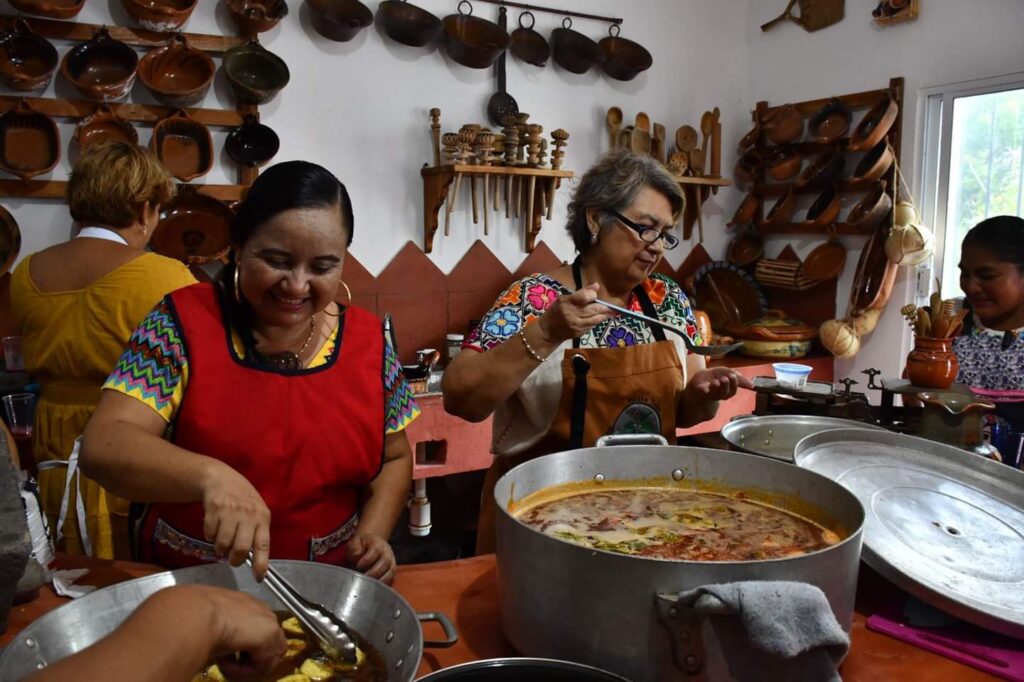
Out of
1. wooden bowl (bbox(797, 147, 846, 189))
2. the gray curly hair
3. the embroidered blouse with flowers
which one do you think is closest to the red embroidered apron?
the embroidered blouse with flowers

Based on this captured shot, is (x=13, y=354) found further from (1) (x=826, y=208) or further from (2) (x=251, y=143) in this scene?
(1) (x=826, y=208)

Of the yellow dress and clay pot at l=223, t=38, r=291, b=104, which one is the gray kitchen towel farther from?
clay pot at l=223, t=38, r=291, b=104

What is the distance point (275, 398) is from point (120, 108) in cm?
245

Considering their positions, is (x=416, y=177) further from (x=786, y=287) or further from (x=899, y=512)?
(x=899, y=512)

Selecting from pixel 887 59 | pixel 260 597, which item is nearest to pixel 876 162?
pixel 887 59

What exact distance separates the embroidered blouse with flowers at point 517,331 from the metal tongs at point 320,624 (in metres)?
1.01

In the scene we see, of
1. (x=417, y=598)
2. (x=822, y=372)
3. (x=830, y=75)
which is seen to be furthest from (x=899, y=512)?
(x=830, y=75)

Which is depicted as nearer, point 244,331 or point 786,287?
point 244,331

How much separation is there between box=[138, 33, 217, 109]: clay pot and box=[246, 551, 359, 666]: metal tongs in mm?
2945

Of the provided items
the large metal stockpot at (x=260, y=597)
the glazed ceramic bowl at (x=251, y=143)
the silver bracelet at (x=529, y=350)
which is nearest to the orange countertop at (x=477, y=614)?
the large metal stockpot at (x=260, y=597)

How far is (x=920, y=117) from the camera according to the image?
4430 mm

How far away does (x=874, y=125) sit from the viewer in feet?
14.8

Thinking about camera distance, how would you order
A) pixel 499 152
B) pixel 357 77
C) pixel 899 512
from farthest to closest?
pixel 499 152 < pixel 357 77 < pixel 899 512

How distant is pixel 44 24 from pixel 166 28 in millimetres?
475
